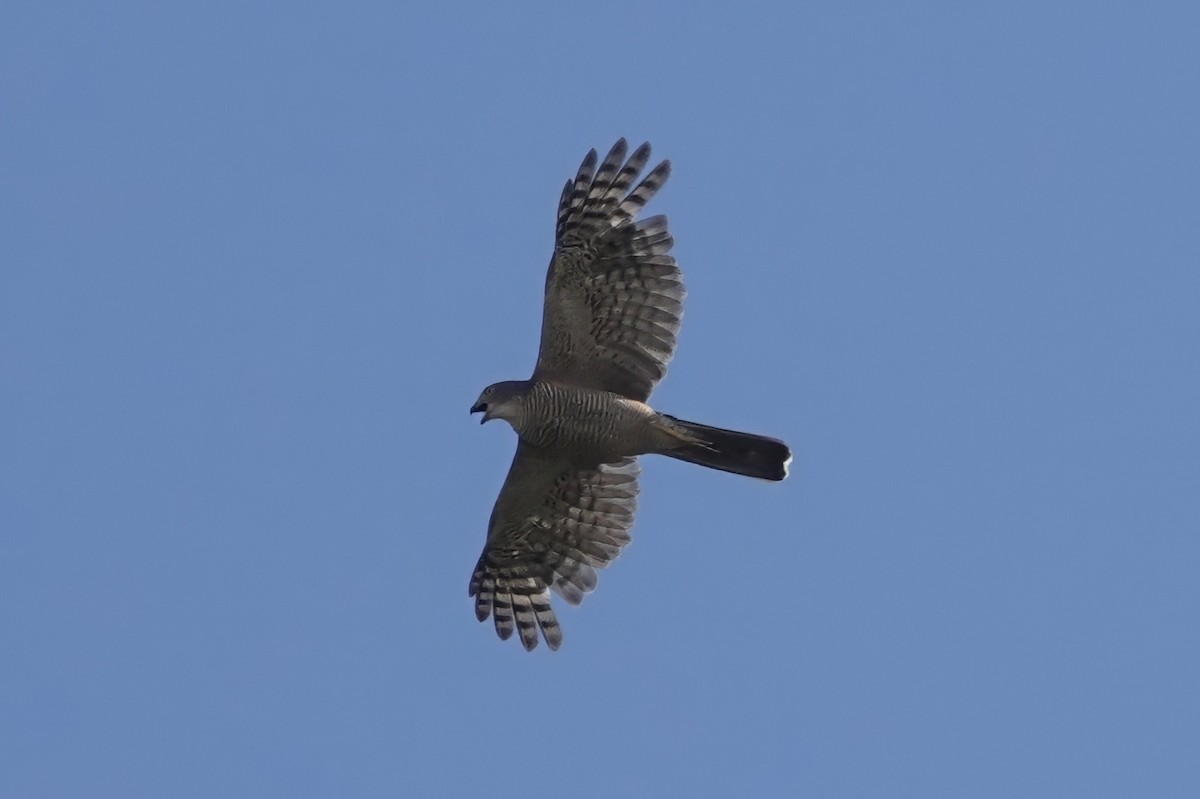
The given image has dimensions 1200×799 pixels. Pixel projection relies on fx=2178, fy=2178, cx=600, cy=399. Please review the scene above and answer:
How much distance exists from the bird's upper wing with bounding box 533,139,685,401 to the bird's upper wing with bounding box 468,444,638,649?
114 cm

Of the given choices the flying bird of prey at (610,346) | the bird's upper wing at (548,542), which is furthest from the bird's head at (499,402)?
the bird's upper wing at (548,542)

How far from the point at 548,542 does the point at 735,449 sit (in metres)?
1.99

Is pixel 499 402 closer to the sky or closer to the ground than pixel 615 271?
closer to the ground

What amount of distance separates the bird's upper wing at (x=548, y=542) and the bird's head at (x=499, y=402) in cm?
98

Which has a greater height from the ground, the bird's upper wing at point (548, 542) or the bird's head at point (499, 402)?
the bird's head at point (499, 402)

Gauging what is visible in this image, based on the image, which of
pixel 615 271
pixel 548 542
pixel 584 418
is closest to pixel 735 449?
pixel 584 418

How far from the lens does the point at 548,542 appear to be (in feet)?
59.4

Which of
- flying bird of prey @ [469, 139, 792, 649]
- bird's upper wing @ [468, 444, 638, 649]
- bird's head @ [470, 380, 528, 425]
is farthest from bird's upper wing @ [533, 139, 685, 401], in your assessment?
bird's upper wing @ [468, 444, 638, 649]

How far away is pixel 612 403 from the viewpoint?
668 inches

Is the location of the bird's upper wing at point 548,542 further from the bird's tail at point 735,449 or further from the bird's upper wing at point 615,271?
the bird's upper wing at point 615,271

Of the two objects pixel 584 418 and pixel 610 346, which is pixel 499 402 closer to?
pixel 584 418

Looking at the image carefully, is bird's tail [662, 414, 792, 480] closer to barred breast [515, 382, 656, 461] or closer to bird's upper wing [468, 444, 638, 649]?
barred breast [515, 382, 656, 461]

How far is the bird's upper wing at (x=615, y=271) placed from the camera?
1694 centimetres

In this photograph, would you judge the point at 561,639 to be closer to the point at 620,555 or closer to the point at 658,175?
the point at 620,555
